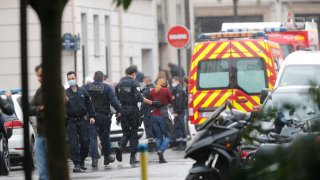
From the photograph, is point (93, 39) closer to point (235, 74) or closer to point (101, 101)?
point (235, 74)

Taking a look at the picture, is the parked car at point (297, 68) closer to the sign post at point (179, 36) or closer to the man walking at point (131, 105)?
the man walking at point (131, 105)

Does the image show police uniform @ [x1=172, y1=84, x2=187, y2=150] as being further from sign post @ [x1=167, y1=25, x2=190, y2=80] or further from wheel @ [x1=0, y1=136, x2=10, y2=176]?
wheel @ [x1=0, y1=136, x2=10, y2=176]

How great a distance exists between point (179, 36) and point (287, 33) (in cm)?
380

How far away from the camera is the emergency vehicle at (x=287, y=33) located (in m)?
33.0

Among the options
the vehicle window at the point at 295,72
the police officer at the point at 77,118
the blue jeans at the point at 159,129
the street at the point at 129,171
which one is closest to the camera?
the street at the point at 129,171

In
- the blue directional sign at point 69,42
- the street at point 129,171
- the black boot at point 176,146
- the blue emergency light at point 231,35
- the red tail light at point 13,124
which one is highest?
the blue directional sign at point 69,42

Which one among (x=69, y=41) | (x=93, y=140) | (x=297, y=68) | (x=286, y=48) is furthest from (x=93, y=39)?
(x=93, y=140)

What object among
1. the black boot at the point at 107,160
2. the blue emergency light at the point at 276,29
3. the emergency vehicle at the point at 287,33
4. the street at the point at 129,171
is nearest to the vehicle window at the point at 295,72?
the street at the point at 129,171

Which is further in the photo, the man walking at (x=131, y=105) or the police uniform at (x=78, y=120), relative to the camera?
the man walking at (x=131, y=105)

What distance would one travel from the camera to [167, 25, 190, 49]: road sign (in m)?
32.1

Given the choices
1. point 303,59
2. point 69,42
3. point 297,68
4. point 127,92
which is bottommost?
point 127,92

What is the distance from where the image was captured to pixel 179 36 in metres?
32.3

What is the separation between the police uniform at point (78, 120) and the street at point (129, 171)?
1.26 feet

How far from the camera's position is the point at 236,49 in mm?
25828
